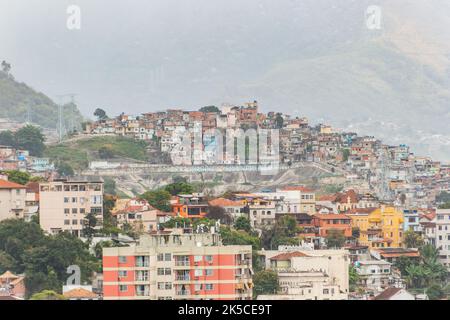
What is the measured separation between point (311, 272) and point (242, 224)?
6559 mm

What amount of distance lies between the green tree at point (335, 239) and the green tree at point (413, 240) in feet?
3.26

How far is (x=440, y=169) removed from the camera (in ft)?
147

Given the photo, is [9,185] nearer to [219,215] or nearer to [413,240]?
[219,215]

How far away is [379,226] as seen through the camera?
3014cm

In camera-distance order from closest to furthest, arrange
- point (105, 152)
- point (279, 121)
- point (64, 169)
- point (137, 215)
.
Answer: point (137, 215) < point (64, 169) < point (105, 152) < point (279, 121)

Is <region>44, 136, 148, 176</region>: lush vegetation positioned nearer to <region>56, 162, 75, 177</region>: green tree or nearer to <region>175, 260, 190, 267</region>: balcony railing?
<region>56, 162, 75, 177</region>: green tree

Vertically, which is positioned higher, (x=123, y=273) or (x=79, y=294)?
(x=123, y=273)

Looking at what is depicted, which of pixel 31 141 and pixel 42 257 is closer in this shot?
pixel 42 257

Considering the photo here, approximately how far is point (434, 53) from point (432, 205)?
115ft

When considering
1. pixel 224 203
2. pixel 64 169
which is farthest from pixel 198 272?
pixel 64 169

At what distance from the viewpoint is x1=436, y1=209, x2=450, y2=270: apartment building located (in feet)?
89.2

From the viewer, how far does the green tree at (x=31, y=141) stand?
44750 mm

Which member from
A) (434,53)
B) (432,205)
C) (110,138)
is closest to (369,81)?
(434,53)
